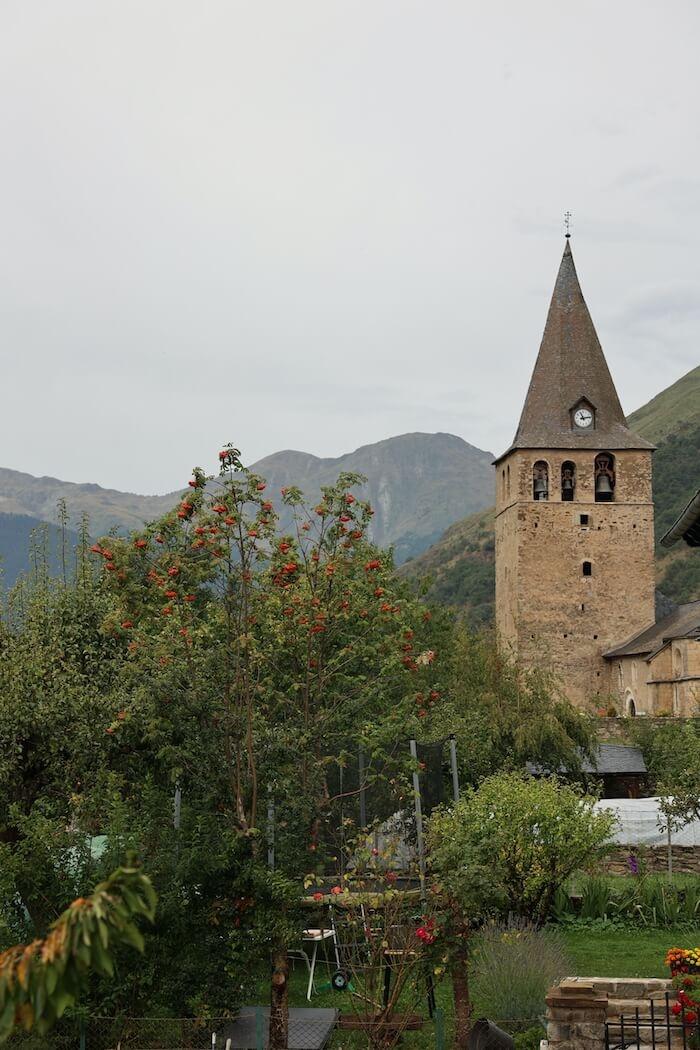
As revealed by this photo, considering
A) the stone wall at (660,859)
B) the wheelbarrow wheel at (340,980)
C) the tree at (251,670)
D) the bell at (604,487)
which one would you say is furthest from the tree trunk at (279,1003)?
the bell at (604,487)

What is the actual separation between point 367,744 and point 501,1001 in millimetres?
2897

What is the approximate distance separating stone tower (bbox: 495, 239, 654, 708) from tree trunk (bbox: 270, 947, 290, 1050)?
4016cm

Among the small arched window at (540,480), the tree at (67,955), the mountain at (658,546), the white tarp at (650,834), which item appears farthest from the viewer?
the mountain at (658,546)

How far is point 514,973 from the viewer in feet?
39.8

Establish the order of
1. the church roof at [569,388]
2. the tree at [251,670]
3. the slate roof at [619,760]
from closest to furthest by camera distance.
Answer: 1. the tree at [251,670]
2. the slate roof at [619,760]
3. the church roof at [569,388]

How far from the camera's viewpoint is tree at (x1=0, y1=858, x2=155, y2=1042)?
4.08m

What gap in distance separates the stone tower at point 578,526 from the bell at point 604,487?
0.04m

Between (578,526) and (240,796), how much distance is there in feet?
139

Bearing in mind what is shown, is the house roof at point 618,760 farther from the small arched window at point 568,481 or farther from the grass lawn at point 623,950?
the small arched window at point 568,481

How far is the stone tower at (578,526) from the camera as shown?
52.1 metres

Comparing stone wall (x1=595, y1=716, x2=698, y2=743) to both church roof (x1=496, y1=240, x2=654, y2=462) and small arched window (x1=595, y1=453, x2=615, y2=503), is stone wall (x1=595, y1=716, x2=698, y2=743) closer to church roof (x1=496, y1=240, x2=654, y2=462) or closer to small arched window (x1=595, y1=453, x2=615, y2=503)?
small arched window (x1=595, y1=453, x2=615, y2=503)

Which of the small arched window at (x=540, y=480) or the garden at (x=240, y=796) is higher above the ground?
the small arched window at (x=540, y=480)

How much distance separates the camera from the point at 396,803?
1488 centimetres

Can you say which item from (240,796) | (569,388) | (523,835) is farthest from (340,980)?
(569,388)
